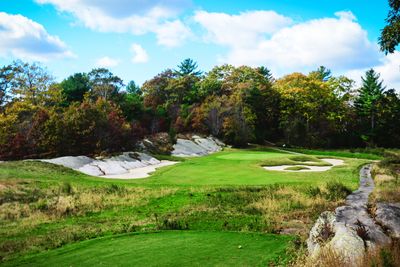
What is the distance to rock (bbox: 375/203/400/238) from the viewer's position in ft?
28.3

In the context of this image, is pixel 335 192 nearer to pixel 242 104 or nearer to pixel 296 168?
pixel 296 168

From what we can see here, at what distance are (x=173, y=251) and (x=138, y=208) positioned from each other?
7.89 m

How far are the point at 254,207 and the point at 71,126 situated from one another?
80.8 feet

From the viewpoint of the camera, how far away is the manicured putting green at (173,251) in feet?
27.7

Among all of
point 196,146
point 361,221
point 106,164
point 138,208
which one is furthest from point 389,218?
point 196,146

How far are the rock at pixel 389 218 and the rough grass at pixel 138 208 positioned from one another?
2090 mm

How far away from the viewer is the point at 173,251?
915 centimetres

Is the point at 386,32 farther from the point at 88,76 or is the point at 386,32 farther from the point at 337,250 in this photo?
the point at 88,76

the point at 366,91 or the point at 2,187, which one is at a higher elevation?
the point at 366,91

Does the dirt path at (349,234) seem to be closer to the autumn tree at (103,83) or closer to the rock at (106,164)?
the rock at (106,164)

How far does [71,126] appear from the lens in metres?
36.0

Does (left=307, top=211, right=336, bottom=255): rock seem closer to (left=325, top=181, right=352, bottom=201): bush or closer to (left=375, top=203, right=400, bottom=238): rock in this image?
(left=375, top=203, right=400, bottom=238): rock

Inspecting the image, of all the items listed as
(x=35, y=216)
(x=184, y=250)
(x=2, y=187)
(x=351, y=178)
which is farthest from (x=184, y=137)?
(x=184, y=250)

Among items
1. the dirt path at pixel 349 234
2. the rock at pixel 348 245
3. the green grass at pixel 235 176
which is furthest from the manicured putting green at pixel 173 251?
the green grass at pixel 235 176
